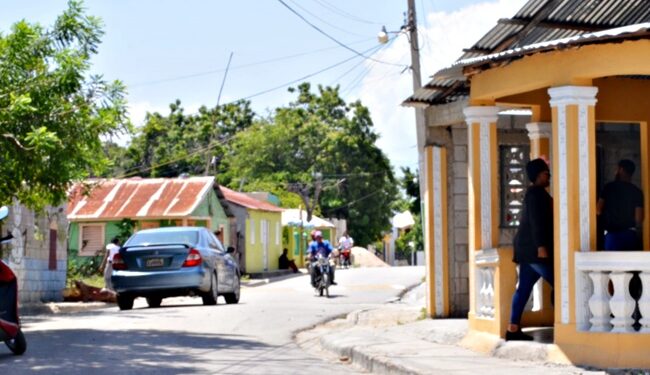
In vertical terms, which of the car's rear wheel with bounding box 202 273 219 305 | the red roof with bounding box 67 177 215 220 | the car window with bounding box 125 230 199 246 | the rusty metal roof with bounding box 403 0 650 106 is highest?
the rusty metal roof with bounding box 403 0 650 106

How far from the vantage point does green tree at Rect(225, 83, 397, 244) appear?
74438mm

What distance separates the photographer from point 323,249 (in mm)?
29250

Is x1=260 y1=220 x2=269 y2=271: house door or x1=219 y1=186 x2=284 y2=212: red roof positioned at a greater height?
x1=219 y1=186 x2=284 y2=212: red roof

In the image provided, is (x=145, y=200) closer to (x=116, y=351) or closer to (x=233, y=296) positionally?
(x=233, y=296)

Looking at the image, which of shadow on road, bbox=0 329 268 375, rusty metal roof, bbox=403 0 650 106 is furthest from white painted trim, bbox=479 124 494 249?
shadow on road, bbox=0 329 268 375

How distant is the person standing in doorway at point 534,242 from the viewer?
1179cm

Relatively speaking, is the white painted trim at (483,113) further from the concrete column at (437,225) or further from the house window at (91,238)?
the house window at (91,238)

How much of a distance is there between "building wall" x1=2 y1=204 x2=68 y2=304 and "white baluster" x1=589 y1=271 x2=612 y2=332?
51.8 ft

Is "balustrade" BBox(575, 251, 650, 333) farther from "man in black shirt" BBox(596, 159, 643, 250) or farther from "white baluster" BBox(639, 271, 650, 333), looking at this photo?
"man in black shirt" BBox(596, 159, 643, 250)

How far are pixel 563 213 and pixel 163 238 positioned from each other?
12.2 meters

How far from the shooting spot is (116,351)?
13.2 meters

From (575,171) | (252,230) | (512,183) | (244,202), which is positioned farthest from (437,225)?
(244,202)

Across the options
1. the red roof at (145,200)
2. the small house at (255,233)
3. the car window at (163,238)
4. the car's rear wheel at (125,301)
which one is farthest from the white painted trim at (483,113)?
the small house at (255,233)

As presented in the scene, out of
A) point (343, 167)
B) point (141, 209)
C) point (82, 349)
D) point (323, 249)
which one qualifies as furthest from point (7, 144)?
point (343, 167)
